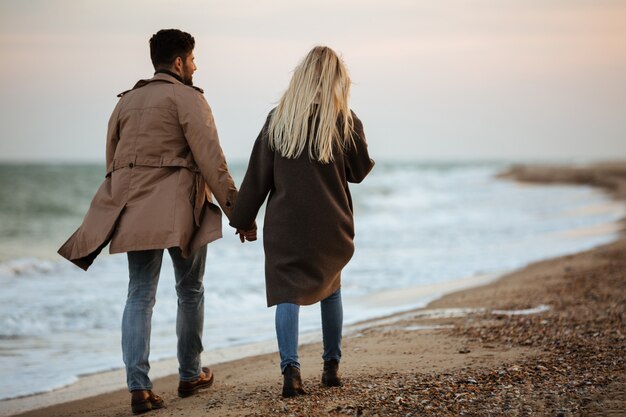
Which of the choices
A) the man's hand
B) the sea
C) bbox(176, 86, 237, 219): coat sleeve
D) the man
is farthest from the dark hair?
the sea

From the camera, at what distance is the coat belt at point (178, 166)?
3859 mm

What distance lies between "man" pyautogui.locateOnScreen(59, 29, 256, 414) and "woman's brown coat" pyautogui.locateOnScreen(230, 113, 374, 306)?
229mm

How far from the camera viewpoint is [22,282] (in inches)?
372

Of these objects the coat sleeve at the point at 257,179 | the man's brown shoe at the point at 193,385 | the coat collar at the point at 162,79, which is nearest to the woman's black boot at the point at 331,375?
the man's brown shoe at the point at 193,385

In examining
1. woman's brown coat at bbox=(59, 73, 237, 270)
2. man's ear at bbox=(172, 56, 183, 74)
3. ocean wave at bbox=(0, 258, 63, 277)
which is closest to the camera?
woman's brown coat at bbox=(59, 73, 237, 270)

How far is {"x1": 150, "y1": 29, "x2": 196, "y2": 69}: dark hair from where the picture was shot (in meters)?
3.98

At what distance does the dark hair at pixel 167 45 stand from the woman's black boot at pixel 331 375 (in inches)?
74.1

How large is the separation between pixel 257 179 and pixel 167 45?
94 centimetres

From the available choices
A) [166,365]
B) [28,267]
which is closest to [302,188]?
[166,365]

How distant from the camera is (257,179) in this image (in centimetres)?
376

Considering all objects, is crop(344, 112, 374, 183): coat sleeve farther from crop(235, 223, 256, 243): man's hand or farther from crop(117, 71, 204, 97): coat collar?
crop(117, 71, 204, 97): coat collar

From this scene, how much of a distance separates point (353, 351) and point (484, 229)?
11.9 meters

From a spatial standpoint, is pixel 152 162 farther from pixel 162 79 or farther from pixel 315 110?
pixel 315 110

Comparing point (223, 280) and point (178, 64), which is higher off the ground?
point (178, 64)
